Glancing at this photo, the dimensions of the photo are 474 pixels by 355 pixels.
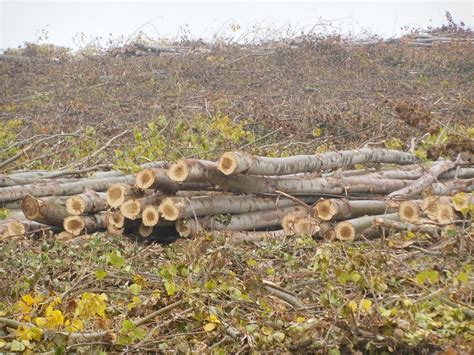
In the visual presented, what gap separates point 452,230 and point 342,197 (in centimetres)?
210

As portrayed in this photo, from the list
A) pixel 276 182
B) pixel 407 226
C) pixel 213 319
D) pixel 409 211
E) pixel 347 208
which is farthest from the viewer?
pixel 276 182

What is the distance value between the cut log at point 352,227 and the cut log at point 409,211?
180 millimetres

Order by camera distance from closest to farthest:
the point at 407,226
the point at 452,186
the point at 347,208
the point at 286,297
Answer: the point at 286,297, the point at 407,226, the point at 347,208, the point at 452,186

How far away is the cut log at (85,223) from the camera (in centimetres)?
677

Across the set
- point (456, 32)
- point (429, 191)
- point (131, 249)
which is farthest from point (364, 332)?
point (456, 32)

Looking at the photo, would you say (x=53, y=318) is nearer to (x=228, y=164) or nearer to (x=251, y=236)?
(x=228, y=164)

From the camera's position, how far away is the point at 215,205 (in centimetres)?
695

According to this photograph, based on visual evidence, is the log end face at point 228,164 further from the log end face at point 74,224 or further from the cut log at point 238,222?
the log end face at point 74,224

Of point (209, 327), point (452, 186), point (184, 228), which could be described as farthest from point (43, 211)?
point (452, 186)

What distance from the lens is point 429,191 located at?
7.09 m

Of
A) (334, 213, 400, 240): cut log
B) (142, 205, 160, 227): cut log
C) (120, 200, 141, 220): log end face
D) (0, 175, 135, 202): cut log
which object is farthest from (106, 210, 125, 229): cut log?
(334, 213, 400, 240): cut log

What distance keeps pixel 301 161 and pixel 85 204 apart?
2128 mm

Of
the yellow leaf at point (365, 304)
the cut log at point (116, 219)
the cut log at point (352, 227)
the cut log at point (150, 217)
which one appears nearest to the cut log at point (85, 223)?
the cut log at point (116, 219)

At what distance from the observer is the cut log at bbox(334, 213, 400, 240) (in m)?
6.75
